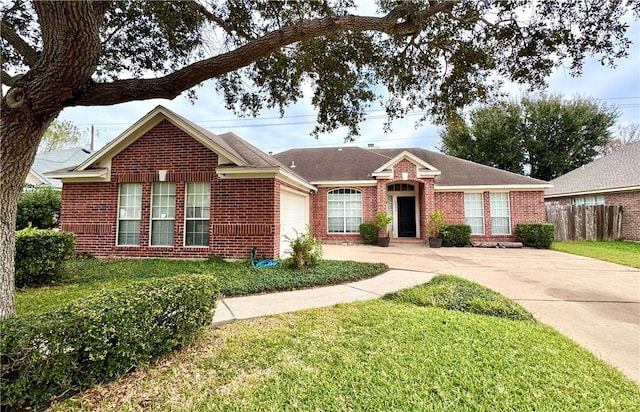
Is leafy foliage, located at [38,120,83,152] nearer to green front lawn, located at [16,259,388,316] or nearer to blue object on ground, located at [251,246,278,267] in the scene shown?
green front lawn, located at [16,259,388,316]

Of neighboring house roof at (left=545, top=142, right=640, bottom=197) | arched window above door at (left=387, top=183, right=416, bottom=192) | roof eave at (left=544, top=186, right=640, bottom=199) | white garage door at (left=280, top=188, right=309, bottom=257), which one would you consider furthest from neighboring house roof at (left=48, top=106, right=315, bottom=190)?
neighboring house roof at (left=545, top=142, right=640, bottom=197)

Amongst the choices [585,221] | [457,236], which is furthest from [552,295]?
[585,221]

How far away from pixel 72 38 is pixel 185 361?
13.2 feet

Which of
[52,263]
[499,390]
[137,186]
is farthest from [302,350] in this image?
[137,186]

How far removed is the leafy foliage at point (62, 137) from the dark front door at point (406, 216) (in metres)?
34.9

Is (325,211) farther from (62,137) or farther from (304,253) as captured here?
(62,137)

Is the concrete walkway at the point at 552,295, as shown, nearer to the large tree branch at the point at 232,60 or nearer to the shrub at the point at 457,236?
the large tree branch at the point at 232,60

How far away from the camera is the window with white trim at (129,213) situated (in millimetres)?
9203

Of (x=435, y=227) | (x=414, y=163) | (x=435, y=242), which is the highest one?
(x=414, y=163)

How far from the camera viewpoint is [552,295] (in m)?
5.91

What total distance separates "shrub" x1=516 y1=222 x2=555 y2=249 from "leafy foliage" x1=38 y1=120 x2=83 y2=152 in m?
41.0

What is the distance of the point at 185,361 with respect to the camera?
3166 mm

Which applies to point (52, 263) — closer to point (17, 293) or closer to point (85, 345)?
point (17, 293)

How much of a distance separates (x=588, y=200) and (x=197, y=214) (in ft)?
72.2
